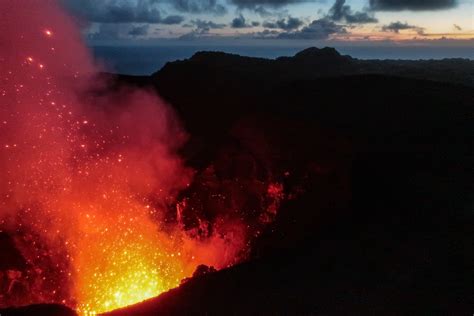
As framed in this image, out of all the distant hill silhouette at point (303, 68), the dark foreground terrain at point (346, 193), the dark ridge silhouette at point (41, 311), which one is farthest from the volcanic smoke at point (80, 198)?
the distant hill silhouette at point (303, 68)

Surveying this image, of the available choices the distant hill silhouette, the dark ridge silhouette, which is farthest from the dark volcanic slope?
the distant hill silhouette

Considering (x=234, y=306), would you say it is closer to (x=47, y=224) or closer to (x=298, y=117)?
(x=47, y=224)

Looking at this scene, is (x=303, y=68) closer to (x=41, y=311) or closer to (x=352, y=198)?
(x=352, y=198)

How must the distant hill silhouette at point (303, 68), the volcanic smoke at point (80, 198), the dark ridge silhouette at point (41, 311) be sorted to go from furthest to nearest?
the distant hill silhouette at point (303, 68)
the volcanic smoke at point (80, 198)
the dark ridge silhouette at point (41, 311)

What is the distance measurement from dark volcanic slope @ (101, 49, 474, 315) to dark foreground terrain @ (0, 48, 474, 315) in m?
0.02

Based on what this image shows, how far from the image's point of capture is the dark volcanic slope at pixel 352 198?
16.0 ft

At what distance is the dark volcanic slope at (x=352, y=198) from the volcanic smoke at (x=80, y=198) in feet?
4.00

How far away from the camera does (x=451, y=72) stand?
29016mm

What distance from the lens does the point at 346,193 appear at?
8773 millimetres

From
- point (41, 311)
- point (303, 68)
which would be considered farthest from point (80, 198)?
point (303, 68)

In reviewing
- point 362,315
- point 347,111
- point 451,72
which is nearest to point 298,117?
point 347,111

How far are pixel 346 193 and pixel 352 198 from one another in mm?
464

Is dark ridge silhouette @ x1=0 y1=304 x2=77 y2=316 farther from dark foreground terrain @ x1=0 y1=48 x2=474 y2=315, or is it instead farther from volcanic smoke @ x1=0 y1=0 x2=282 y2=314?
volcanic smoke @ x1=0 y1=0 x2=282 y2=314

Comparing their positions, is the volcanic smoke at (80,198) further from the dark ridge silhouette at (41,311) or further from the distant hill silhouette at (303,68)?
the distant hill silhouette at (303,68)
